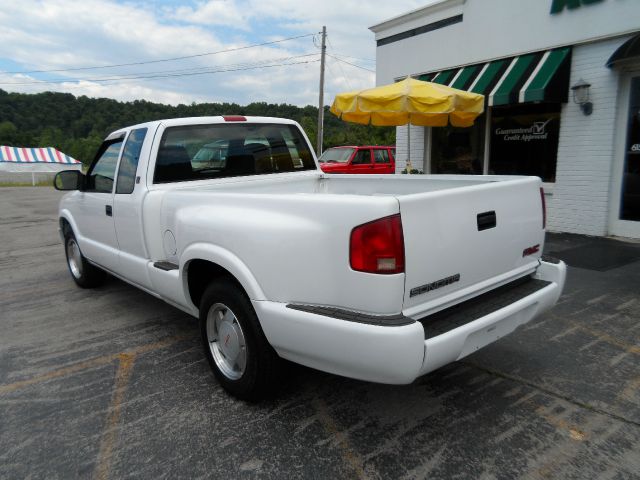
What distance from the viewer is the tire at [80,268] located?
5.34 meters

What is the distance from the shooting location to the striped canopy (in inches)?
1555

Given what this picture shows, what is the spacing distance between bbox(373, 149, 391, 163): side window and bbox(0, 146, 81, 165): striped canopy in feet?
108

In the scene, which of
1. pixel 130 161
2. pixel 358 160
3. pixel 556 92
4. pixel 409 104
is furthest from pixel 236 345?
pixel 358 160

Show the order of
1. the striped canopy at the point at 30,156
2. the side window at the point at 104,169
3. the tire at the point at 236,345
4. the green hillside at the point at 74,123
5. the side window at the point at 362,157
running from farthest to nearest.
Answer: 1. the green hillside at the point at 74,123
2. the striped canopy at the point at 30,156
3. the side window at the point at 362,157
4. the side window at the point at 104,169
5. the tire at the point at 236,345

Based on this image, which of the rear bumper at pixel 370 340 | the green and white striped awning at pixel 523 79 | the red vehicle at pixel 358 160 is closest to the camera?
the rear bumper at pixel 370 340

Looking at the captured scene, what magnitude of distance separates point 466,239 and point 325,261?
776 millimetres

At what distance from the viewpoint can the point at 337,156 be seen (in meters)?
16.0

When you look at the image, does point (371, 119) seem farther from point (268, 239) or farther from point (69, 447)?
point (69, 447)

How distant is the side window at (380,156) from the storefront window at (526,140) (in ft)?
21.7

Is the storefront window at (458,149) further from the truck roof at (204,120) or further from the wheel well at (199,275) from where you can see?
the wheel well at (199,275)

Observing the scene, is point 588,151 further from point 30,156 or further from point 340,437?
point 30,156

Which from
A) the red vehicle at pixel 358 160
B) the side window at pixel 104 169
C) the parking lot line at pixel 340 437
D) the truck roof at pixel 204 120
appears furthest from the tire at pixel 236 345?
the red vehicle at pixel 358 160

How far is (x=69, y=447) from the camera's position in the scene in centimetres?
251

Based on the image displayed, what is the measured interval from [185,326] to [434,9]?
9.26 meters
